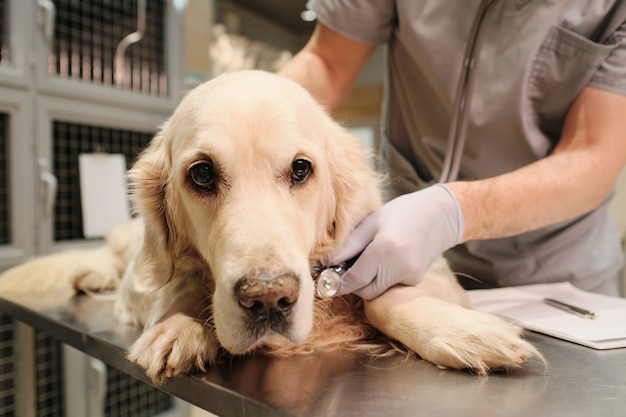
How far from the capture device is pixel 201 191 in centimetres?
87

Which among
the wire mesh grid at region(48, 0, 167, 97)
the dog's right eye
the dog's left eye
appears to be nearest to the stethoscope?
the dog's left eye

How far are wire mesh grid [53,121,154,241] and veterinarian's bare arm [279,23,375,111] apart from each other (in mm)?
947

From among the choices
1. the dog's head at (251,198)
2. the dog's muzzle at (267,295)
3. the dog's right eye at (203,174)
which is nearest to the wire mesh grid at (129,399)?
the dog's head at (251,198)

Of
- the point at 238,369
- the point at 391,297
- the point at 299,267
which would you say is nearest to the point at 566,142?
the point at 391,297

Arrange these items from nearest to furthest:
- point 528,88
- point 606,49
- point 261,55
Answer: point 606,49, point 528,88, point 261,55

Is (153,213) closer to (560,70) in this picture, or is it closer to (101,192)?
(560,70)

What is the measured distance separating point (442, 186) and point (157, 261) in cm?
64

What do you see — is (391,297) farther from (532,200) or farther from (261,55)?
(261,55)

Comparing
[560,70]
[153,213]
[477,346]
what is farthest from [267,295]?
[560,70]

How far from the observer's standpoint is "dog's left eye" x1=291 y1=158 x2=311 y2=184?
0.87 metres

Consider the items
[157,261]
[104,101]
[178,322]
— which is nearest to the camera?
[178,322]

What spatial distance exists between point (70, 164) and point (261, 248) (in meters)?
1.85

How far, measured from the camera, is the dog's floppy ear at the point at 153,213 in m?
1.00

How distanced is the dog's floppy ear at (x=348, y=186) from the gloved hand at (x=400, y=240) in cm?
2
